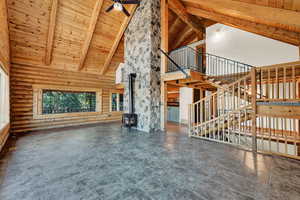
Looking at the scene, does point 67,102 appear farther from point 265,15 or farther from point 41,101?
point 265,15

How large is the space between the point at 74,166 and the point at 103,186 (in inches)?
41.6

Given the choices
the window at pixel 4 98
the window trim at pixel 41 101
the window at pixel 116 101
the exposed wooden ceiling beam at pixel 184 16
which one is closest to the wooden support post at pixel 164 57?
Answer: the exposed wooden ceiling beam at pixel 184 16

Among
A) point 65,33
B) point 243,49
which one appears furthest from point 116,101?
point 243,49

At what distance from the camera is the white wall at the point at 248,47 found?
22.6 feet

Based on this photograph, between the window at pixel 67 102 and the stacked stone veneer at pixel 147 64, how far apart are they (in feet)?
11.6

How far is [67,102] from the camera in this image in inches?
287

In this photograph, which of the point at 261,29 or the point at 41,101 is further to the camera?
the point at 41,101

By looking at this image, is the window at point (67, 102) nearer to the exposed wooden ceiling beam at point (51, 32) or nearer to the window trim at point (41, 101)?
the window trim at point (41, 101)

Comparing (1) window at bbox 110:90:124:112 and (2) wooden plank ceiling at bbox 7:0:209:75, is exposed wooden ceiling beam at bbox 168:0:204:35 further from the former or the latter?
(1) window at bbox 110:90:124:112

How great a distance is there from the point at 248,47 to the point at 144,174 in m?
9.48

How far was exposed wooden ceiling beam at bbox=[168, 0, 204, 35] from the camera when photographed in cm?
632

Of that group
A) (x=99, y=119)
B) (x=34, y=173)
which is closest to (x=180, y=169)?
(x=34, y=173)

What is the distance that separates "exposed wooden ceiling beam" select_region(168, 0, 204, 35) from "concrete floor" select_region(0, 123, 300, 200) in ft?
21.4

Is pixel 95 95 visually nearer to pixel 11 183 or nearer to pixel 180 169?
pixel 11 183
